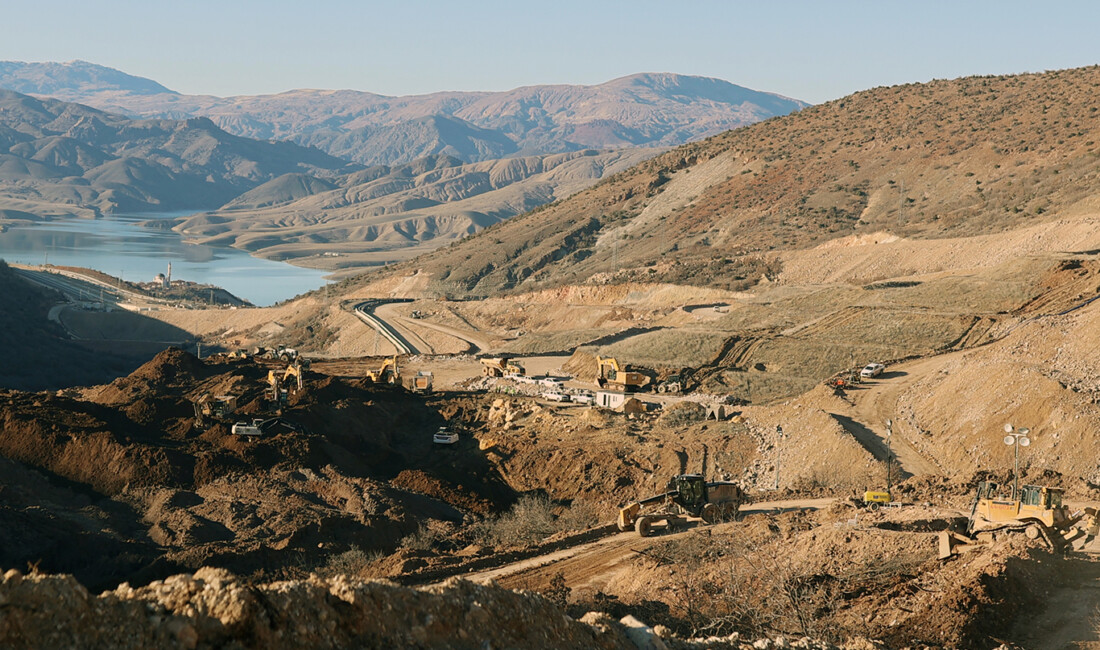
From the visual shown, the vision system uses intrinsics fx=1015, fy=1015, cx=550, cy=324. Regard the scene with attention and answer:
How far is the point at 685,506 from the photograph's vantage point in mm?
27062

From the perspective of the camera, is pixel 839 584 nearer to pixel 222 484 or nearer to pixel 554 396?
pixel 222 484

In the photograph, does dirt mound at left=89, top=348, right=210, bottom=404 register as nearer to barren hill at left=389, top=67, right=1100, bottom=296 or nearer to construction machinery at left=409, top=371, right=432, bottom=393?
construction machinery at left=409, top=371, right=432, bottom=393

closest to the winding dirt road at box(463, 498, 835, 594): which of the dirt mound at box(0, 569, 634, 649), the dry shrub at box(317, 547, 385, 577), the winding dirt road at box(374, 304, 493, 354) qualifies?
the dry shrub at box(317, 547, 385, 577)

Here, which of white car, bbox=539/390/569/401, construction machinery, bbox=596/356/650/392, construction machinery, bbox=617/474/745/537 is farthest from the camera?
construction machinery, bbox=596/356/650/392

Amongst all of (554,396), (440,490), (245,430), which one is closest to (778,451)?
(440,490)

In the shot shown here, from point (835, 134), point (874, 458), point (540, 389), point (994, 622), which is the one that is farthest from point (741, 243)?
point (994, 622)

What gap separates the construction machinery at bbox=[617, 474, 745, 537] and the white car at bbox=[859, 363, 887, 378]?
19115 millimetres

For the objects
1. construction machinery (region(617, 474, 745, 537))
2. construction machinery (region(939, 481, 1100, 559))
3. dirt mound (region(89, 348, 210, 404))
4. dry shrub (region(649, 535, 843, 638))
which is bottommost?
dirt mound (region(89, 348, 210, 404))

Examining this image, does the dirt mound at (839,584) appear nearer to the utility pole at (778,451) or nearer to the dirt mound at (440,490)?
the utility pole at (778,451)

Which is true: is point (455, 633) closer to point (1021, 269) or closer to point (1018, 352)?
point (1018, 352)

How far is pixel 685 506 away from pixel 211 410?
22.1m

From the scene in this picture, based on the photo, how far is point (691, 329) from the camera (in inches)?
2318

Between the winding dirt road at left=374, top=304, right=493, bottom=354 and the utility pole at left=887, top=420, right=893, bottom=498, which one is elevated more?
the utility pole at left=887, top=420, right=893, bottom=498

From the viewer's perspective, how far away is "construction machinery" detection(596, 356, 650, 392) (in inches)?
1939
